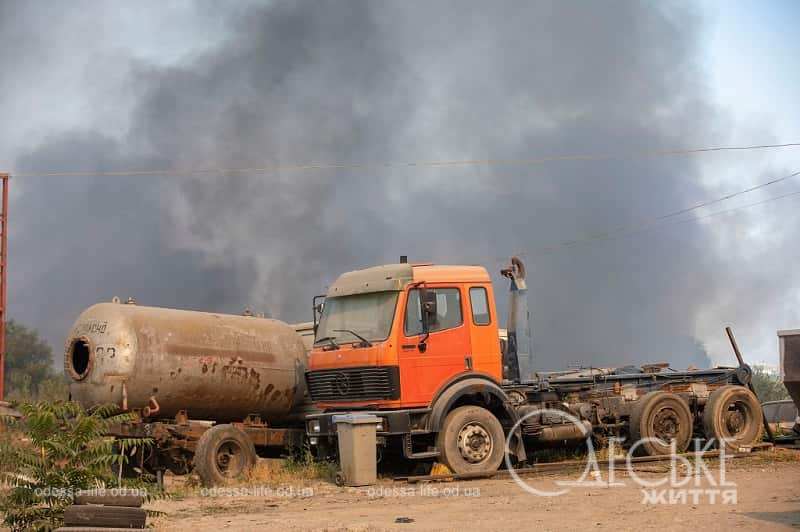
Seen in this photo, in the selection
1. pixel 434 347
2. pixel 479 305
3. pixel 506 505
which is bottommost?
pixel 506 505

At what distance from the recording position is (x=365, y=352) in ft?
51.7

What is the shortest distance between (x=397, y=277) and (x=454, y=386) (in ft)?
6.60

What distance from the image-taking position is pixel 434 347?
1591 centimetres

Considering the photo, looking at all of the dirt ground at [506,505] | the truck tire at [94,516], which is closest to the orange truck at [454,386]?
the dirt ground at [506,505]

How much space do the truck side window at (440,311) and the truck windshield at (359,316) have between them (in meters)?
0.28

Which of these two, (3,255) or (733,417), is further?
(3,255)

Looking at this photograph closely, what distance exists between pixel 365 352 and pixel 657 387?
20.8 ft

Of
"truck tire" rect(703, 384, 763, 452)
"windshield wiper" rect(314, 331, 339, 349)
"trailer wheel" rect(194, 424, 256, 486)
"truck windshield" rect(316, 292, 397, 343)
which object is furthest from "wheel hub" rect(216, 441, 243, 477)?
"truck tire" rect(703, 384, 763, 452)

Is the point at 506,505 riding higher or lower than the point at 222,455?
lower

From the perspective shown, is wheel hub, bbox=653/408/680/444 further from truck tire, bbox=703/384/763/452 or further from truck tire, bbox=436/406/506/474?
truck tire, bbox=436/406/506/474

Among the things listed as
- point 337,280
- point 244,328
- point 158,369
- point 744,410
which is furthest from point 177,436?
point 744,410

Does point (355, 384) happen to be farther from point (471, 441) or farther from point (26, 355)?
point (26, 355)

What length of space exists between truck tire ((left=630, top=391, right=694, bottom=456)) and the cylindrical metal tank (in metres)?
6.25

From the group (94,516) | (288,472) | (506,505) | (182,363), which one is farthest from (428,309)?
(94,516)
